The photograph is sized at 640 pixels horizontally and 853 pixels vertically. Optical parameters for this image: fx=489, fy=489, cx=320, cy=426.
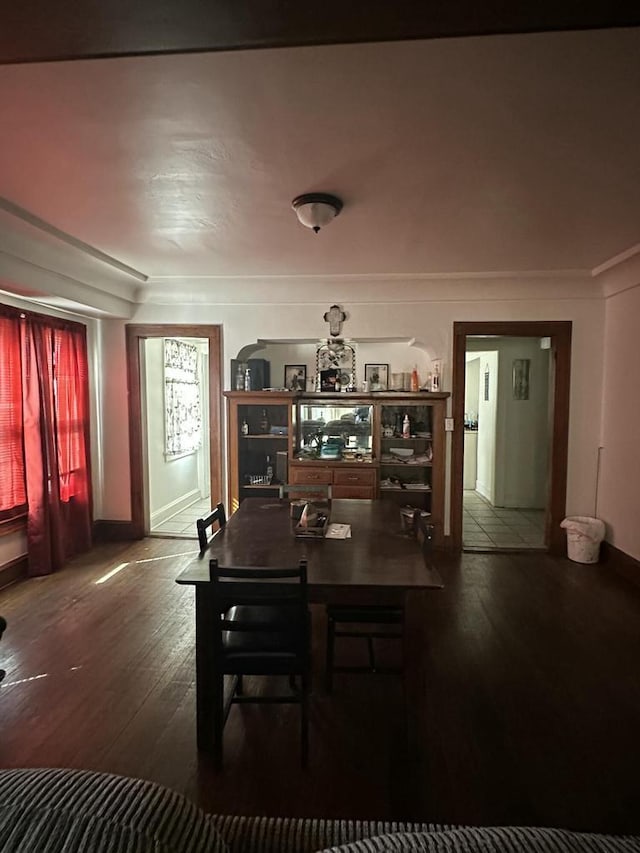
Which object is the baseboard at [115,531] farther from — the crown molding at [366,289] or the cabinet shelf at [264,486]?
the crown molding at [366,289]

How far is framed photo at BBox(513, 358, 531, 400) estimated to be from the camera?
6.39m

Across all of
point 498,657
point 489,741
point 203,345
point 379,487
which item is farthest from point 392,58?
point 203,345

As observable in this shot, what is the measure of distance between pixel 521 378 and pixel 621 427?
7.69 feet

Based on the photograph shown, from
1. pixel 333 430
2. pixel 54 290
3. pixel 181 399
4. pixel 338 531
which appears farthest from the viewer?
pixel 181 399

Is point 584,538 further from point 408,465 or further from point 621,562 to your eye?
point 408,465

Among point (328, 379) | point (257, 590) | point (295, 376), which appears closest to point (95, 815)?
point (257, 590)

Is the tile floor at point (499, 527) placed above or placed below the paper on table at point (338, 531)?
below

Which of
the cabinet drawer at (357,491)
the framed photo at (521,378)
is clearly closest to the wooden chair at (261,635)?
the cabinet drawer at (357,491)

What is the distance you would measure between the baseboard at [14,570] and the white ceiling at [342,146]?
7.80ft

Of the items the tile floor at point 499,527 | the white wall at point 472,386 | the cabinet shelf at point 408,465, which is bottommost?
the tile floor at point 499,527

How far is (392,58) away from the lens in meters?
1.48

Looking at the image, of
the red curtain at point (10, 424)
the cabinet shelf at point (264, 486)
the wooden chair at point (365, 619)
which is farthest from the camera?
the cabinet shelf at point (264, 486)

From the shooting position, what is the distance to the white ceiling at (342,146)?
152 cm

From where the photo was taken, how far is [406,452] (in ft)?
15.7
